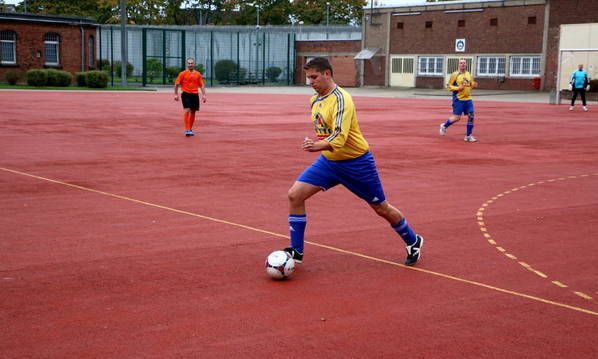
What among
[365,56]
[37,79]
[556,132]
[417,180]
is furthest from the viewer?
[365,56]

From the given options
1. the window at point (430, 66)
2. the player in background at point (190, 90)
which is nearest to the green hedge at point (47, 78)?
the window at point (430, 66)

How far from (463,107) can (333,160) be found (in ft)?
42.6

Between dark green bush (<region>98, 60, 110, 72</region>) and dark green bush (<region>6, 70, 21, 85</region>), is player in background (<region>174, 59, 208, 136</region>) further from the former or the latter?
dark green bush (<region>98, 60, 110, 72</region>)

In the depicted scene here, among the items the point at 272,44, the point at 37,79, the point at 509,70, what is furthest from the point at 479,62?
the point at 37,79

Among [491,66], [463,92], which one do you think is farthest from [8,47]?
[463,92]

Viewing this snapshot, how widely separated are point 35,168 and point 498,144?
36.8 ft

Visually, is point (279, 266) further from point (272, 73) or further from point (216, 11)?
point (216, 11)

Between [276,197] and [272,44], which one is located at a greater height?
[272,44]

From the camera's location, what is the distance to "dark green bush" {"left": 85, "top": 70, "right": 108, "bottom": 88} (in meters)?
47.0

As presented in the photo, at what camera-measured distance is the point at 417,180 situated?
12180 mm

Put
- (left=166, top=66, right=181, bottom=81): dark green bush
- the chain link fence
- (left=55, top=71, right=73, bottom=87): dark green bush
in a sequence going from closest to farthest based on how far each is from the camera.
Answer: (left=55, top=71, right=73, bottom=87): dark green bush, (left=166, top=66, right=181, bottom=81): dark green bush, the chain link fence

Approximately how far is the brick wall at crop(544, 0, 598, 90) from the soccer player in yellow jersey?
47658mm

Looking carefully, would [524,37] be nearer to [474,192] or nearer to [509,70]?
[509,70]

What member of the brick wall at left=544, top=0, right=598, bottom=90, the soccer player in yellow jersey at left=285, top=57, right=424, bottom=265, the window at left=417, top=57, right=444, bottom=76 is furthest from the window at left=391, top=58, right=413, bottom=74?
the soccer player in yellow jersey at left=285, top=57, right=424, bottom=265
